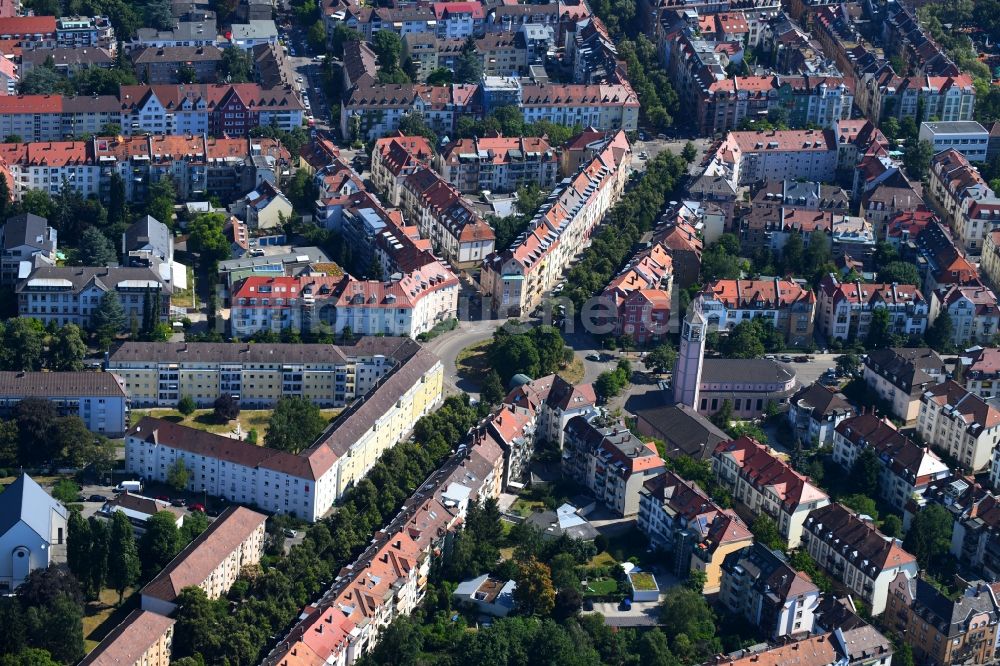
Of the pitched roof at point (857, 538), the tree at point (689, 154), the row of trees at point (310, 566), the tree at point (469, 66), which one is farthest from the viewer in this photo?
the tree at point (469, 66)

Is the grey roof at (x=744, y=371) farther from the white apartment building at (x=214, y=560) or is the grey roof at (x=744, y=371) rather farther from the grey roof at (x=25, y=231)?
the grey roof at (x=25, y=231)

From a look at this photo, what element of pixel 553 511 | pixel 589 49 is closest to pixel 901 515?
pixel 553 511

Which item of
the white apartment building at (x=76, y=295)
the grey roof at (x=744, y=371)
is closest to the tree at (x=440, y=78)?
the white apartment building at (x=76, y=295)

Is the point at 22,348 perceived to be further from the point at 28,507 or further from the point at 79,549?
the point at 79,549

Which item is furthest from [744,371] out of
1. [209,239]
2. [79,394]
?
[79,394]

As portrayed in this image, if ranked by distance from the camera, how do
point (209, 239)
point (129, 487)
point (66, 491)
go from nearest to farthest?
point (66, 491) → point (129, 487) → point (209, 239)

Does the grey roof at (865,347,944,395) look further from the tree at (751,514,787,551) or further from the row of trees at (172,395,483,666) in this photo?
the row of trees at (172,395,483,666)
